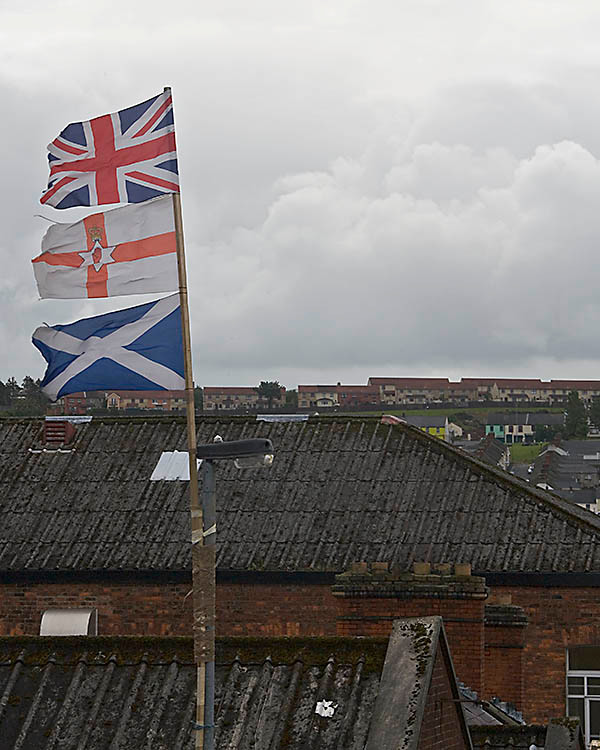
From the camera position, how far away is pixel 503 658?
14.2m

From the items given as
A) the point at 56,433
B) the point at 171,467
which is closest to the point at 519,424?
the point at 56,433

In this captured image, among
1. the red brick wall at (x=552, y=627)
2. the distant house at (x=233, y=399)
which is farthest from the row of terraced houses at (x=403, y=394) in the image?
the red brick wall at (x=552, y=627)

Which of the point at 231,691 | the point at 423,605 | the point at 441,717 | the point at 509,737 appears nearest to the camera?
the point at 441,717

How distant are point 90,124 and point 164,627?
11.6 metres

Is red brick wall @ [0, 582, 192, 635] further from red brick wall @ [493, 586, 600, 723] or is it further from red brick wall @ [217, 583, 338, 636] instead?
red brick wall @ [493, 586, 600, 723]

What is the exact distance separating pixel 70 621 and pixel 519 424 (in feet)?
418

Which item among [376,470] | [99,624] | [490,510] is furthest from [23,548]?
[490,510]

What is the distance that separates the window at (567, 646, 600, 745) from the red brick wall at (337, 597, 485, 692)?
5.73 m

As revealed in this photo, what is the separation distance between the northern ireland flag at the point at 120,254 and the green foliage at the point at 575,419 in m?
133

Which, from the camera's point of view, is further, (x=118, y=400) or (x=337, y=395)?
(x=337, y=395)

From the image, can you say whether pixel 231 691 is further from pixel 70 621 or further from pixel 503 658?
pixel 70 621

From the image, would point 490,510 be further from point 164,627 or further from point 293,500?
point 164,627

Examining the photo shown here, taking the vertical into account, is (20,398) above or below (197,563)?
above

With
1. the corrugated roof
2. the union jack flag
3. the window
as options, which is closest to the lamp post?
the corrugated roof
